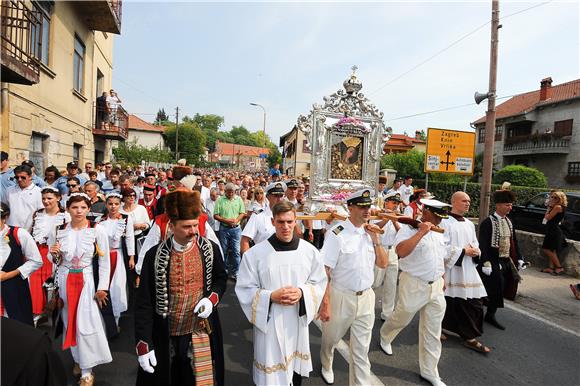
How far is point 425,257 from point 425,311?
608mm

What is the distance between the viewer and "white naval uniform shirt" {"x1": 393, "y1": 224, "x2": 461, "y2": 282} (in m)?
3.86

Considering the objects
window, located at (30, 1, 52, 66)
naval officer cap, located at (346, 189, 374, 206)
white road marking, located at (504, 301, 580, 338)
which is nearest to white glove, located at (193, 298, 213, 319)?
naval officer cap, located at (346, 189, 374, 206)

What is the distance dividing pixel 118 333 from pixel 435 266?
13.4 ft

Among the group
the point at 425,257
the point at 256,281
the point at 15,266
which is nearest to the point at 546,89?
the point at 425,257

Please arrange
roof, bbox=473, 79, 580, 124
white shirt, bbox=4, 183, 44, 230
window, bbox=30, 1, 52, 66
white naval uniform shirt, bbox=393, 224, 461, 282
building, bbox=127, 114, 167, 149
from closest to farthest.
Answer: white naval uniform shirt, bbox=393, 224, 461, 282, white shirt, bbox=4, 183, 44, 230, window, bbox=30, 1, 52, 66, roof, bbox=473, 79, 580, 124, building, bbox=127, 114, 167, 149

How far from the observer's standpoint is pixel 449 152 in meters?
11.4

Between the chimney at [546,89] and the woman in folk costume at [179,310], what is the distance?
36.0m

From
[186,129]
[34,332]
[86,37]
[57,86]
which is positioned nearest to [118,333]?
[34,332]

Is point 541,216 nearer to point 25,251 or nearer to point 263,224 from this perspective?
point 263,224

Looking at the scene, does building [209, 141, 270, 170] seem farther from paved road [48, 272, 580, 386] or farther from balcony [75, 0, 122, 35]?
paved road [48, 272, 580, 386]

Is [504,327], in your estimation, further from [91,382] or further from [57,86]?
[57,86]

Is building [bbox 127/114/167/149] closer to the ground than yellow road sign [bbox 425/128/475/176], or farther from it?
farther from it

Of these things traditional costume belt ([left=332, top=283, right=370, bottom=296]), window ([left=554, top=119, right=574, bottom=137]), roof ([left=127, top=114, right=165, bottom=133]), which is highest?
roof ([left=127, top=114, right=165, bottom=133])

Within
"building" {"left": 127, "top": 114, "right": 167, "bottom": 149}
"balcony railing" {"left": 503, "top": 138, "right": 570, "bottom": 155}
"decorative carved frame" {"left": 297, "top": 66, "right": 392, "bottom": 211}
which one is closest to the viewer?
"decorative carved frame" {"left": 297, "top": 66, "right": 392, "bottom": 211}
